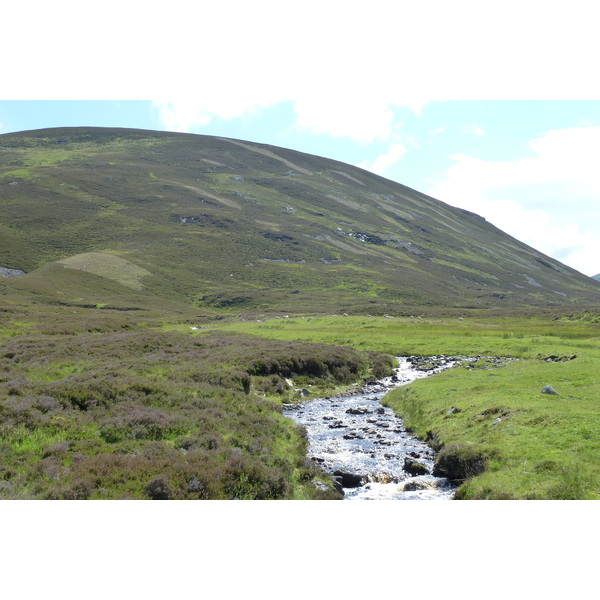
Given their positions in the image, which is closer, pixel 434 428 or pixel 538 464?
pixel 538 464

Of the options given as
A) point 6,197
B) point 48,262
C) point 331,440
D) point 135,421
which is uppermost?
point 6,197

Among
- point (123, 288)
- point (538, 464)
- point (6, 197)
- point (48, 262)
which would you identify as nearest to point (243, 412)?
point (538, 464)

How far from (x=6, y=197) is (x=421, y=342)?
648ft

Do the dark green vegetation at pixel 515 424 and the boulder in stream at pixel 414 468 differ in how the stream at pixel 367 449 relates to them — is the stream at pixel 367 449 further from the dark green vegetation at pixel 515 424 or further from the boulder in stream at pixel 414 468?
the dark green vegetation at pixel 515 424

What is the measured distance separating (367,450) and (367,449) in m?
0.19

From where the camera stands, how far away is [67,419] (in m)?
17.2

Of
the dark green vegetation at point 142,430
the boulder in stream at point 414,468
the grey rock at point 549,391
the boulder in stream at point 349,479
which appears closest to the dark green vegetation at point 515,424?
the grey rock at point 549,391

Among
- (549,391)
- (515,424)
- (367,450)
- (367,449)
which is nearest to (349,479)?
(367,450)

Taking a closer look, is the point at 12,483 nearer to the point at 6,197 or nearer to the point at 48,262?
A: the point at 48,262

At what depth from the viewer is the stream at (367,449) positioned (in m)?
16.5

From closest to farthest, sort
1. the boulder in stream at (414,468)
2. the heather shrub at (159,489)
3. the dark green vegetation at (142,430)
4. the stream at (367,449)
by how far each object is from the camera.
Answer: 1. the heather shrub at (159,489)
2. the dark green vegetation at (142,430)
3. the stream at (367,449)
4. the boulder in stream at (414,468)

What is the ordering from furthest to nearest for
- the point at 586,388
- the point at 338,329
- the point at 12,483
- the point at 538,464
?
the point at 338,329 < the point at 586,388 < the point at 538,464 < the point at 12,483

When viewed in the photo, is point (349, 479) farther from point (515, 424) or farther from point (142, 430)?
point (142, 430)

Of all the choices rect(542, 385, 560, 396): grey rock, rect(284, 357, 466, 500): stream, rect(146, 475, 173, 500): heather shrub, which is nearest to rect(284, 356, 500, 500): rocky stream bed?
rect(284, 357, 466, 500): stream
